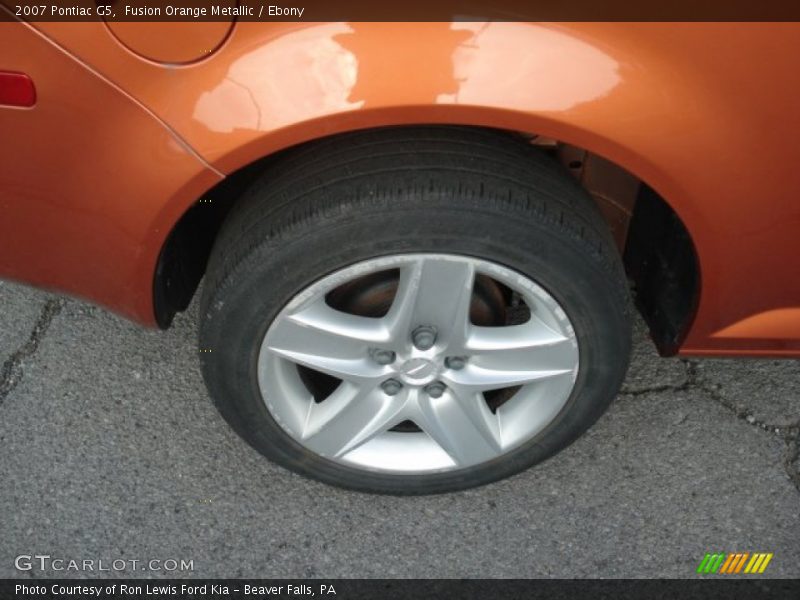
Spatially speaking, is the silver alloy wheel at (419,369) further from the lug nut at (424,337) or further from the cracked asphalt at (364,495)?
the cracked asphalt at (364,495)

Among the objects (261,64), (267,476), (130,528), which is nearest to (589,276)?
(261,64)

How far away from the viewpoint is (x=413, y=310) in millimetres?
1654

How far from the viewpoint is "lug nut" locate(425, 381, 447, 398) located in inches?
70.9

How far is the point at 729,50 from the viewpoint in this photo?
1322 mm

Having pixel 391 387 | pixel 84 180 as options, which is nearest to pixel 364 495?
pixel 391 387

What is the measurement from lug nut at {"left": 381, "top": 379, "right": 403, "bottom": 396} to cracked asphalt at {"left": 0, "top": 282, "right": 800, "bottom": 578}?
1.14ft

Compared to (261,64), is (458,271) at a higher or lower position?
lower

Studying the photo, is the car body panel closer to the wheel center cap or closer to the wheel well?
the wheel well

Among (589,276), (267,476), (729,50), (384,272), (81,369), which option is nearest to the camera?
(729,50)

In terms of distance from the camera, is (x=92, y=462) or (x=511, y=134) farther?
(x=92, y=462)

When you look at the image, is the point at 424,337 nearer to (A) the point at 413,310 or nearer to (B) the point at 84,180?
(A) the point at 413,310

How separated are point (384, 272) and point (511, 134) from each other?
0.38 metres

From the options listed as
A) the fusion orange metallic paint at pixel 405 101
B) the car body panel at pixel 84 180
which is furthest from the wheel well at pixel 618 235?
the fusion orange metallic paint at pixel 405 101
